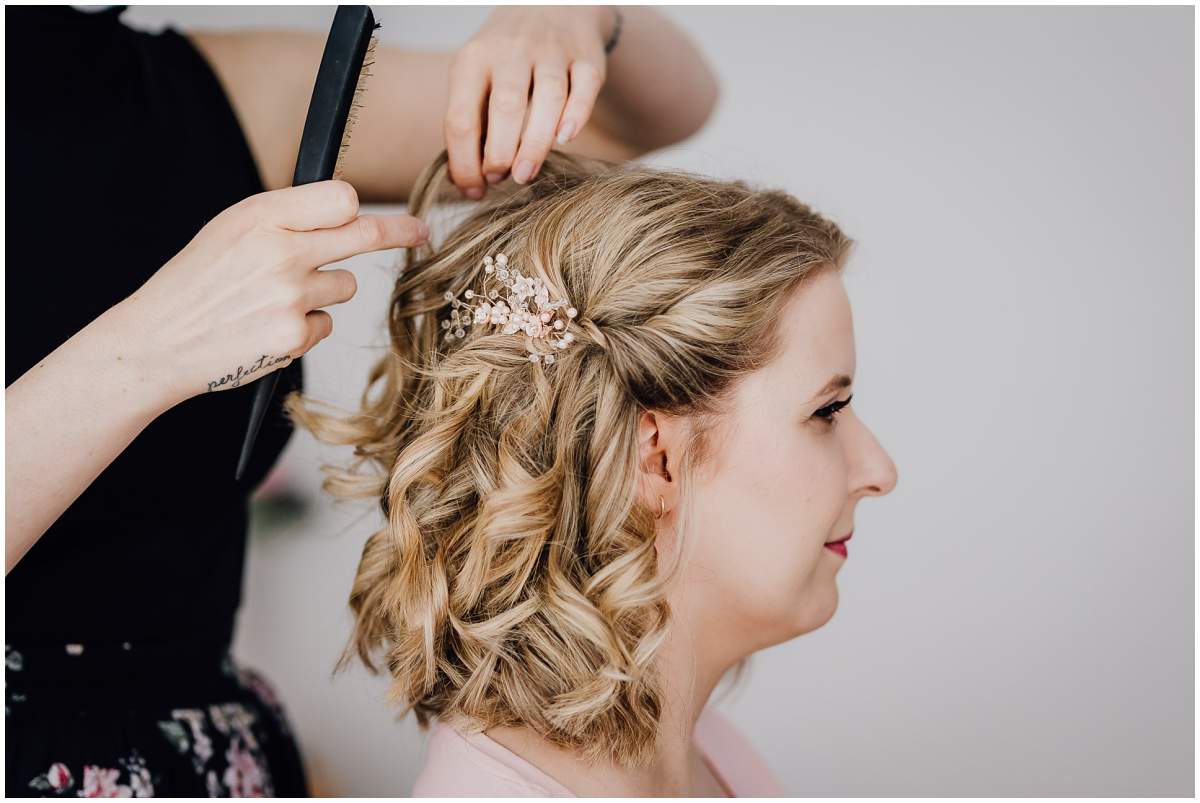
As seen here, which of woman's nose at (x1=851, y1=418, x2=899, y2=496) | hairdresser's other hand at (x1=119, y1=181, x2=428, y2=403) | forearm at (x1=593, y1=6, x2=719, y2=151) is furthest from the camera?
forearm at (x1=593, y1=6, x2=719, y2=151)

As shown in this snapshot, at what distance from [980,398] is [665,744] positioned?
96cm

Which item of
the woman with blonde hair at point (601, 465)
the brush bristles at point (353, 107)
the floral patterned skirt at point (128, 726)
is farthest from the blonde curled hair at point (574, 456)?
the floral patterned skirt at point (128, 726)

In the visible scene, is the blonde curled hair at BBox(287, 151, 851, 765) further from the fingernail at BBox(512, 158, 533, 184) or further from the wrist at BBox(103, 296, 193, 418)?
the wrist at BBox(103, 296, 193, 418)

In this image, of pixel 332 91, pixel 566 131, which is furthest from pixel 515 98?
pixel 332 91

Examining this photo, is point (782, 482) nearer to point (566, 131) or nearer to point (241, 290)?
point (566, 131)

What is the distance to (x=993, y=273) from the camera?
1.56m

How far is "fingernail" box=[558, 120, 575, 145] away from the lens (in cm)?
85

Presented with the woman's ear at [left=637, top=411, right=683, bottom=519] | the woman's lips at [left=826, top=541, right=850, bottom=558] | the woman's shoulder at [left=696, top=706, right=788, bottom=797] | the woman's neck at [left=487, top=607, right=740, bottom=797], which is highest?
the woman's ear at [left=637, top=411, right=683, bottom=519]

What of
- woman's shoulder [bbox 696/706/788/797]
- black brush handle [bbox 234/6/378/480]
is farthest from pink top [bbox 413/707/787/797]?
black brush handle [bbox 234/6/378/480]

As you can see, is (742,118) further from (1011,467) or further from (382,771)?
(382,771)

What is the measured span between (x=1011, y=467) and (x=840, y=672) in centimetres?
50

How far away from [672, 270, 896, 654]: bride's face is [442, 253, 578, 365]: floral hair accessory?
19cm

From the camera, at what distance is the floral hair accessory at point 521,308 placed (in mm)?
836

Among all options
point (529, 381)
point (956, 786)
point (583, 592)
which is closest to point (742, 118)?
point (529, 381)
